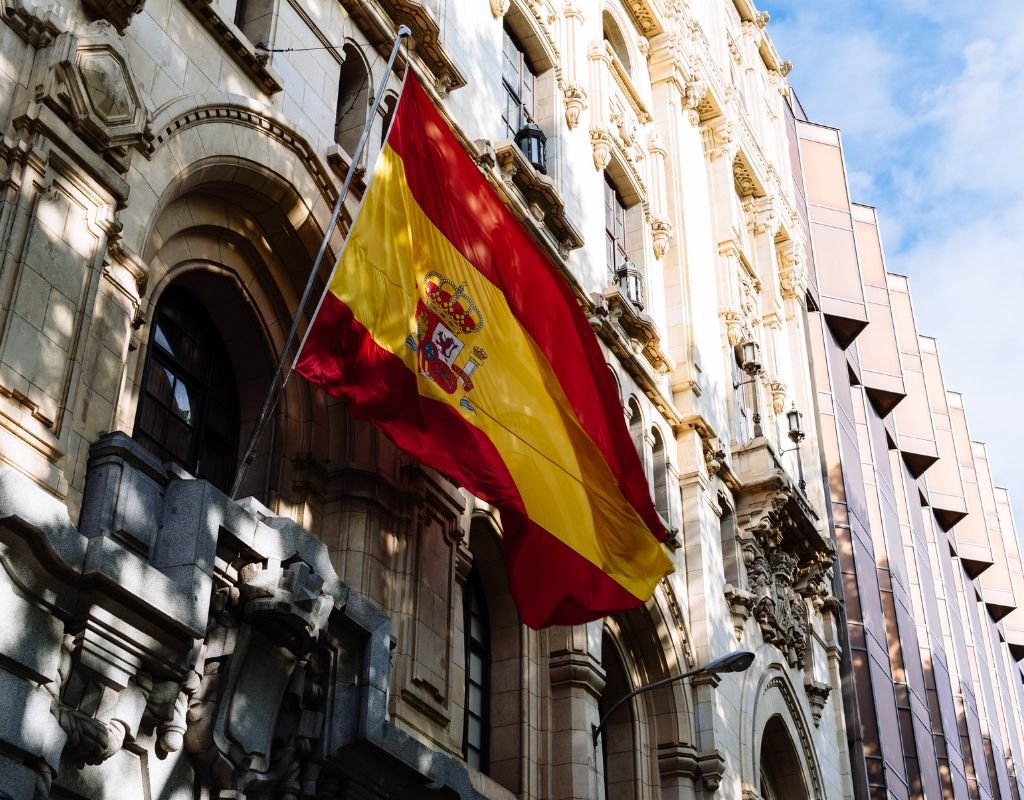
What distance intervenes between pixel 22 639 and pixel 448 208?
307 inches

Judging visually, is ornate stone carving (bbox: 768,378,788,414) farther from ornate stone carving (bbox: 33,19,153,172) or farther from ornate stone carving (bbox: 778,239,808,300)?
ornate stone carving (bbox: 33,19,153,172)

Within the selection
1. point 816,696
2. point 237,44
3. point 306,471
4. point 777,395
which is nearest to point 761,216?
point 777,395

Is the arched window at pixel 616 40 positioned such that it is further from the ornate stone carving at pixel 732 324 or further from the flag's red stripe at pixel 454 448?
the flag's red stripe at pixel 454 448

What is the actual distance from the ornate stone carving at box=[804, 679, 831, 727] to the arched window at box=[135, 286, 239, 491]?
709 inches

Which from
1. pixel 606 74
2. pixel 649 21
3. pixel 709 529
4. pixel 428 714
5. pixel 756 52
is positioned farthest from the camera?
pixel 756 52

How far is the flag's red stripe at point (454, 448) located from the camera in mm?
13000

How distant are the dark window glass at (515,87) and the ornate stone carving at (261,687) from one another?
13.3 meters

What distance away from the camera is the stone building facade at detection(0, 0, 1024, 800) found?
33.9ft

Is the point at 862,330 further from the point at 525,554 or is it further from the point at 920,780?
the point at 525,554

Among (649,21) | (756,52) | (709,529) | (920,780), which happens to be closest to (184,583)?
(709,529)

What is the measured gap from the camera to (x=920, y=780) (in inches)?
1442

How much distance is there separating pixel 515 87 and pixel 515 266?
29.7 feet

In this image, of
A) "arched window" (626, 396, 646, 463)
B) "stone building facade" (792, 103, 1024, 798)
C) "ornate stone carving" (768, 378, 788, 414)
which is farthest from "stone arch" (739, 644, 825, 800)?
"ornate stone carving" (768, 378, 788, 414)

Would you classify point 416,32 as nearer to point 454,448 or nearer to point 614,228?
point 454,448
